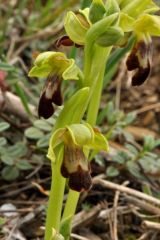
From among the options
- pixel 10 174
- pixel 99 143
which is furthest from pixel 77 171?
pixel 10 174

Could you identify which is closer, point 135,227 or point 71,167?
point 71,167

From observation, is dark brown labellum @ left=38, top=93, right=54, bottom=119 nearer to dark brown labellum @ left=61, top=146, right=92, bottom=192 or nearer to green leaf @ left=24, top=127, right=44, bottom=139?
dark brown labellum @ left=61, top=146, right=92, bottom=192

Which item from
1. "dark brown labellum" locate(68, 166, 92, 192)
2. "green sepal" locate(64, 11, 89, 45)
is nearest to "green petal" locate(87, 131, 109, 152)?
"dark brown labellum" locate(68, 166, 92, 192)

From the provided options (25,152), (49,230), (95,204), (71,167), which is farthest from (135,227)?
(71,167)

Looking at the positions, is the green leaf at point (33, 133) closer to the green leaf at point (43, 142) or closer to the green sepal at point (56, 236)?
the green leaf at point (43, 142)

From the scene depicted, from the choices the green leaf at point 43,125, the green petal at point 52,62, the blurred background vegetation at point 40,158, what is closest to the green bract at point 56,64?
the green petal at point 52,62

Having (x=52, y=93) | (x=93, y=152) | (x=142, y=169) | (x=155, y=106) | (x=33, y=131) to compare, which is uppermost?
(x=52, y=93)

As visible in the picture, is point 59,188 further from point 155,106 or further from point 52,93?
point 155,106
